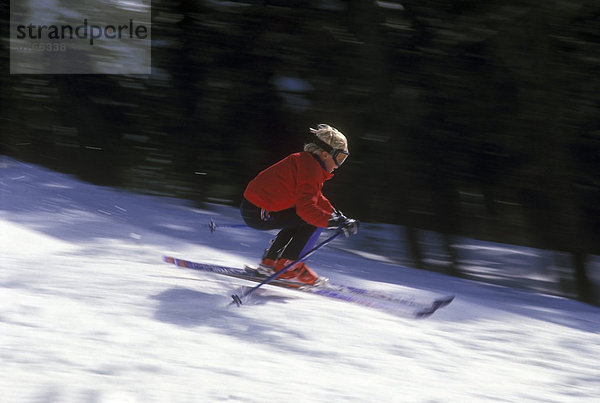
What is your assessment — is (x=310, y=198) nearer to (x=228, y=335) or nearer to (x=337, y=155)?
(x=337, y=155)

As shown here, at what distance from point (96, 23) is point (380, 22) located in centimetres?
313

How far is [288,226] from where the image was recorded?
450 cm

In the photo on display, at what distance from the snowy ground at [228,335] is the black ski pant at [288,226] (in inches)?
12.1

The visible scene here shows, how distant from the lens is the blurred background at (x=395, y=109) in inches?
228

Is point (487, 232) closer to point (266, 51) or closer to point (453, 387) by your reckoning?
point (266, 51)

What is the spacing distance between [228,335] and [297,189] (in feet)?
3.74

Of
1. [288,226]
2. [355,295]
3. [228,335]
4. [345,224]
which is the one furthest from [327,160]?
[228,335]

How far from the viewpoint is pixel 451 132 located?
6078mm

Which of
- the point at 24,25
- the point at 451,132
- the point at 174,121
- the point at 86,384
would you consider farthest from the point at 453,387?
the point at 24,25

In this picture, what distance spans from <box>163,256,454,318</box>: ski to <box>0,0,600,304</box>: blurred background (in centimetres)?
187

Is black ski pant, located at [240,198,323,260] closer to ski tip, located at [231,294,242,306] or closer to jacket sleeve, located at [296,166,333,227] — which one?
jacket sleeve, located at [296,166,333,227]

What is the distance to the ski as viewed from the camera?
430 cm

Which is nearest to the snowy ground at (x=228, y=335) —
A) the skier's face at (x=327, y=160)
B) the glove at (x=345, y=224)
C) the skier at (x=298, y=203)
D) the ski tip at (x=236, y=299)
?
the ski tip at (x=236, y=299)

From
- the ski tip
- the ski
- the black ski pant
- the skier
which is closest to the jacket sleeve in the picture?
the skier
